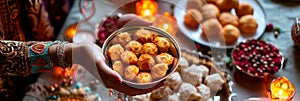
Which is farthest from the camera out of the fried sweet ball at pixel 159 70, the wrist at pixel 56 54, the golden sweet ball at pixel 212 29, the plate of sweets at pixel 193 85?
the golden sweet ball at pixel 212 29

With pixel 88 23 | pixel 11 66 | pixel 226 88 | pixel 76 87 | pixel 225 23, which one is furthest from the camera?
pixel 88 23

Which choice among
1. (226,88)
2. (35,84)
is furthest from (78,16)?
(226,88)

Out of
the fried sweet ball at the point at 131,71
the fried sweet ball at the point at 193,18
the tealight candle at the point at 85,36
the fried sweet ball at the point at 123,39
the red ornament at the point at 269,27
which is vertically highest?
the fried sweet ball at the point at 193,18

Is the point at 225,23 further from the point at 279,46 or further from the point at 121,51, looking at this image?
the point at 121,51

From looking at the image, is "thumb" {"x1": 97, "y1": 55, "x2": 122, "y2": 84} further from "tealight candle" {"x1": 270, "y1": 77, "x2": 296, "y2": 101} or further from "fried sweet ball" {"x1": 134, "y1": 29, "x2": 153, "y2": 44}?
"tealight candle" {"x1": 270, "y1": 77, "x2": 296, "y2": 101}

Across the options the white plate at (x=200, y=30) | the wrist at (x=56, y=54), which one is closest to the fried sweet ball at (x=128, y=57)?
the wrist at (x=56, y=54)

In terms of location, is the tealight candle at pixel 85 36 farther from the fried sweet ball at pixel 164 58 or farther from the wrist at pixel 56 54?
the fried sweet ball at pixel 164 58

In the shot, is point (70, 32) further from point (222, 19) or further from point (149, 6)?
point (222, 19)
